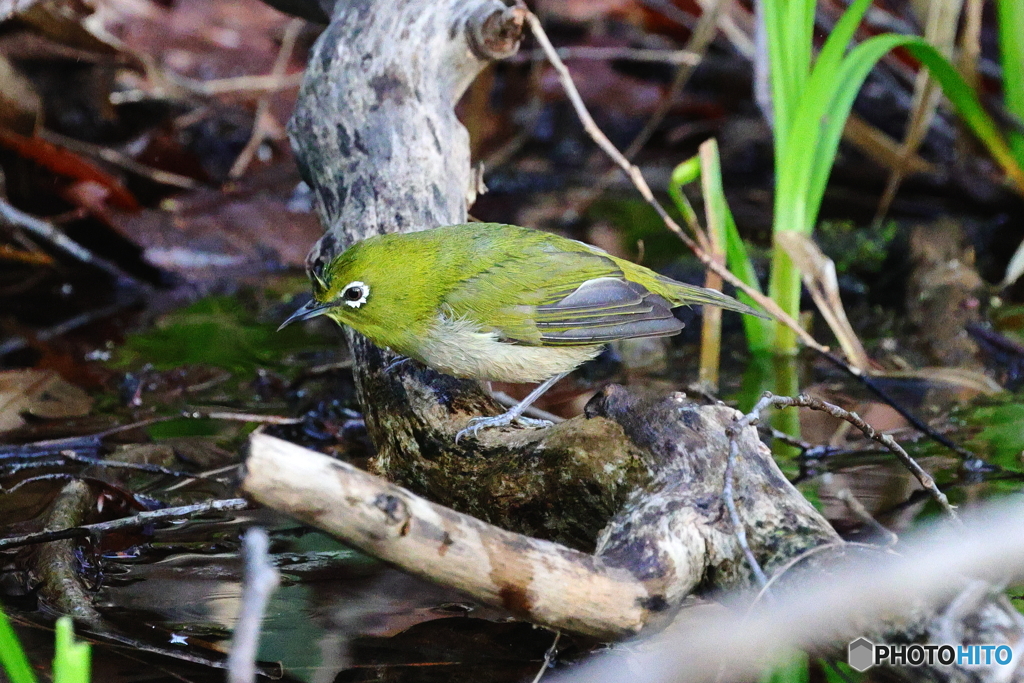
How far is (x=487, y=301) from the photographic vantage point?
3324 mm

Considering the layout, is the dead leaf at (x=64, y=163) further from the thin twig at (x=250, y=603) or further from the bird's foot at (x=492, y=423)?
the thin twig at (x=250, y=603)

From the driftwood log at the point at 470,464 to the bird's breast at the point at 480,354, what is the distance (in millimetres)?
108

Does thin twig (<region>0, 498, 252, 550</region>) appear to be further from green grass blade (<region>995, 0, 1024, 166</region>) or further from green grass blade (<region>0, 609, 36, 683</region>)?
green grass blade (<region>995, 0, 1024, 166</region>)

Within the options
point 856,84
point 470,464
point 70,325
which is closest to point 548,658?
point 470,464

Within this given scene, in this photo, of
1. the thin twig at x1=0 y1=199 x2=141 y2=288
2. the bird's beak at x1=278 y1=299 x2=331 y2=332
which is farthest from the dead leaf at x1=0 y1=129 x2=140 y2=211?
the bird's beak at x1=278 y1=299 x2=331 y2=332

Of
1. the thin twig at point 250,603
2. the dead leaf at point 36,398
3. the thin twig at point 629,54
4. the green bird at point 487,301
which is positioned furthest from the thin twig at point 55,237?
the thin twig at point 250,603

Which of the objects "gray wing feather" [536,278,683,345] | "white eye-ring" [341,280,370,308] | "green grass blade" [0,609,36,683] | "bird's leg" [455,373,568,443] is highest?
"white eye-ring" [341,280,370,308]

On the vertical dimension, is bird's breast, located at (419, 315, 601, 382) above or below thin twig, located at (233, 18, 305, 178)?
below

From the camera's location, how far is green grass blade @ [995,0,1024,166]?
5.37 metres

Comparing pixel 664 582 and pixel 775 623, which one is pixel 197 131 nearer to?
Result: pixel 664 582

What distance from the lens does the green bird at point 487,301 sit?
3.20 m

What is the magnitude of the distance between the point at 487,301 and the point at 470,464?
0.69 metres

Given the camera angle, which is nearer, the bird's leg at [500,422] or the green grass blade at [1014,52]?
the bird's leg at [500,422]

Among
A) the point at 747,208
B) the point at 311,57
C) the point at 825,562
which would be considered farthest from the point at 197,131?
the point at 825,562
